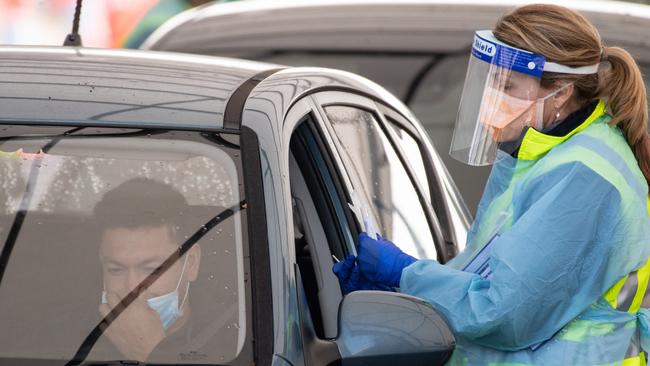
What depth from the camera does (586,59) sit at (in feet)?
11.6

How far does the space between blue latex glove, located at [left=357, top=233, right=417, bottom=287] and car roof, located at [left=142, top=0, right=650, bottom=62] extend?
5.27m

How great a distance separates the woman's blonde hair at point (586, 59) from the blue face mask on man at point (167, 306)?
110cm

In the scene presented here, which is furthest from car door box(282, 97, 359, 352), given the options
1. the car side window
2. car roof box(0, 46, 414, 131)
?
car roof box(0, 46, 414, 131)

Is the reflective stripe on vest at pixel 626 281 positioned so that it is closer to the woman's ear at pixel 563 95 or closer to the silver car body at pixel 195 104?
the woman's ear at pixel 563 95

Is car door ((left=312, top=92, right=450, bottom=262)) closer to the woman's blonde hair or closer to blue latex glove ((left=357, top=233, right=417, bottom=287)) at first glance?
blue latex glove ((left=357, top=233, right=417, bottom=287))

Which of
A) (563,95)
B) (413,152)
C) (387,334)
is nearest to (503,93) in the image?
(563,95)

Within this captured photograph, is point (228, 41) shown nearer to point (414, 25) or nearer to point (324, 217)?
point (414, 25)

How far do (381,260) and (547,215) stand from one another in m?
0.58

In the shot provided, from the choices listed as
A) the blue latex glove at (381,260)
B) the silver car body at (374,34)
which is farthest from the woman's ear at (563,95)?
the silver car body at (374,34)

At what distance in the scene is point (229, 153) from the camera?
10.3ft

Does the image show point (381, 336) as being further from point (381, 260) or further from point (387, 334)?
point (381, 260)

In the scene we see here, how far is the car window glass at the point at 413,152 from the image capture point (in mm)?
4879

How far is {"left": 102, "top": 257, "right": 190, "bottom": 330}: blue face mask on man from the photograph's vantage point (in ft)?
9.56

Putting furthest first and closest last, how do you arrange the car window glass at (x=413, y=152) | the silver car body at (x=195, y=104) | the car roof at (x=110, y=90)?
the car window glass at (x=413, y=152), the car roof at (x=110, y=90), the silver car body at (x=195, y=104)
